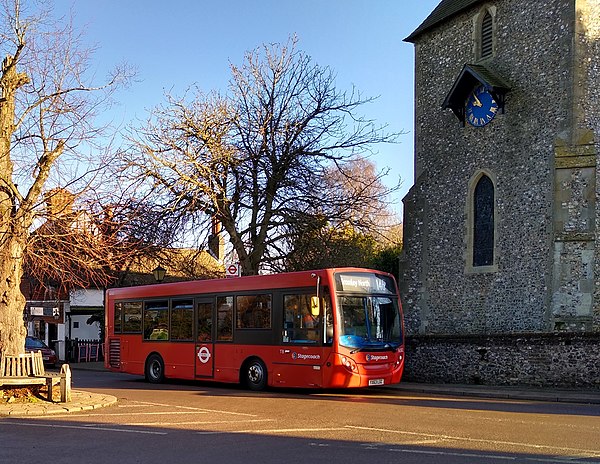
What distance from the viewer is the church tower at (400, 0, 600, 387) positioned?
21.6 metres

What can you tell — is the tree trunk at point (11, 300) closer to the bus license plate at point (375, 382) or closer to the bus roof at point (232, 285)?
the bus roof at point (232, 285)

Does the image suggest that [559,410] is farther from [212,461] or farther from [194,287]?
[194,287]

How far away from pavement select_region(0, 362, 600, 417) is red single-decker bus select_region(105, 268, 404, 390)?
2341 millimetres

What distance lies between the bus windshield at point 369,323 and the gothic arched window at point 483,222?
8.34 meters

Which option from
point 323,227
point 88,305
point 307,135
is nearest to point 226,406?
point 323,227

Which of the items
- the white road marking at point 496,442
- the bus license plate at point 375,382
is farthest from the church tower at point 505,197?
the white road marking at point 496,442

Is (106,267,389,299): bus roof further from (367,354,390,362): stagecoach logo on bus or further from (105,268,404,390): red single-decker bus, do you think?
(367,354,390,362): stagecoach logo on bus

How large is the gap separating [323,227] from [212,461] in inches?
697

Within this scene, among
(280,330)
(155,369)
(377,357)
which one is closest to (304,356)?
(280,330)

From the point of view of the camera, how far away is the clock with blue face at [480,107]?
82.2 feet

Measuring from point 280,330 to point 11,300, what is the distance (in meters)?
6.11

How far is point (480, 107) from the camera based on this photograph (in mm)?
25484

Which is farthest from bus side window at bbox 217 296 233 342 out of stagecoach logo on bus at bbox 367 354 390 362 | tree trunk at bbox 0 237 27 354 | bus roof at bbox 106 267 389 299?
tree trunk at bbox 0 237 27 354

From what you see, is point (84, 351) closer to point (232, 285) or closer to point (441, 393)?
point (232, 285)
